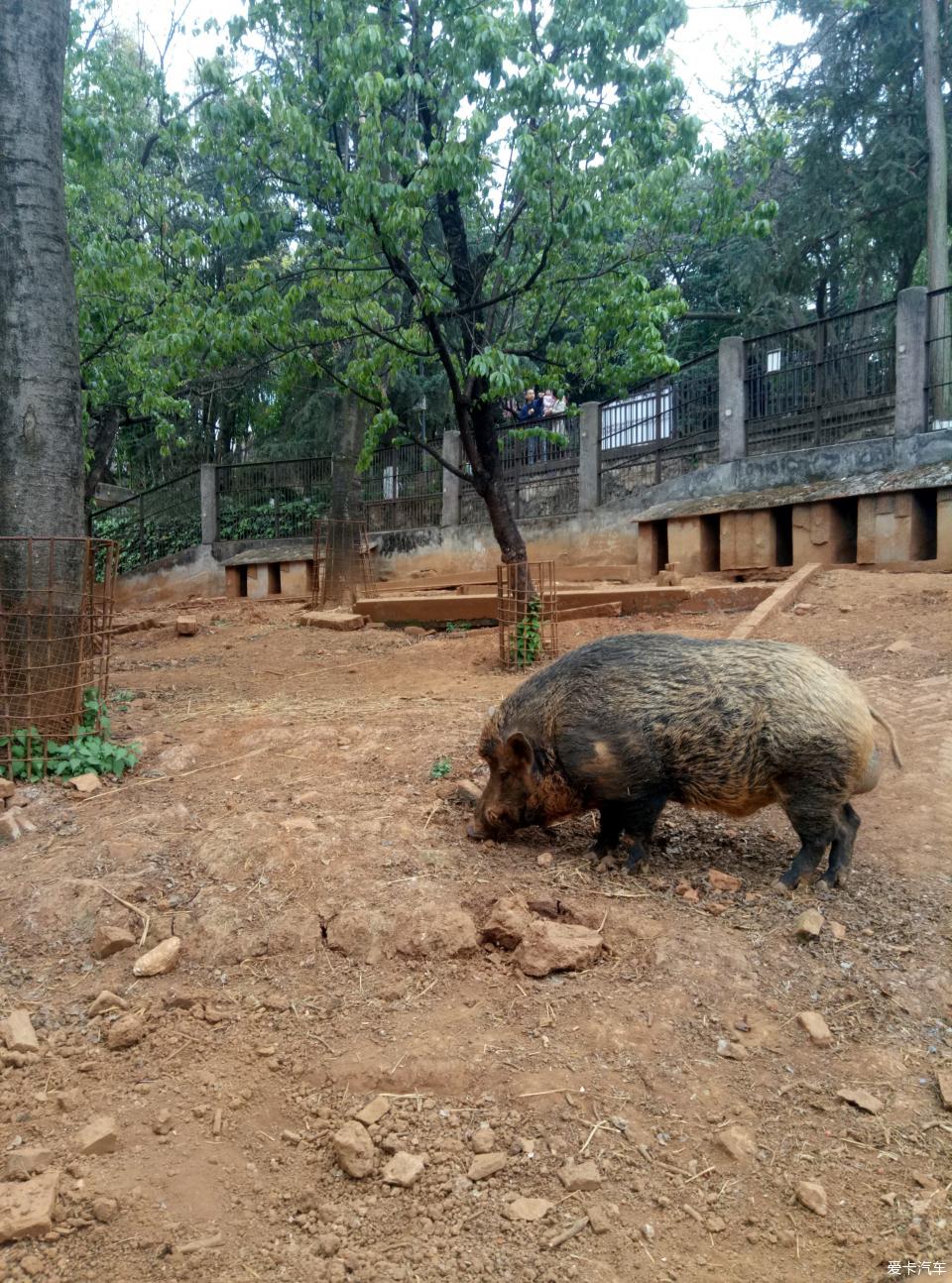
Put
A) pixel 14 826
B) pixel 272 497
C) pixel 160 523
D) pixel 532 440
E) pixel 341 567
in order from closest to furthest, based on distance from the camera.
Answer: pixel 14 826
pixel 341 567
pixel 532 440
pixel 272 497
pixel 160 523

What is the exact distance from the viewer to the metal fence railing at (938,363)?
10453 mm

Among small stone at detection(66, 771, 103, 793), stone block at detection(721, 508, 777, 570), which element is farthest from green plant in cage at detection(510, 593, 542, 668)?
small stone at detection(66, 771, 103, 793)

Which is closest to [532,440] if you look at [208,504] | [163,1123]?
[208,504]

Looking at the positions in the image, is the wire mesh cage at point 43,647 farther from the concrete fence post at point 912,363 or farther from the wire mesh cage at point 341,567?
the concrete fence post at point 912,363

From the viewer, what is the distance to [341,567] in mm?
14594

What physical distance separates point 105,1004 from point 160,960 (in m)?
0.24

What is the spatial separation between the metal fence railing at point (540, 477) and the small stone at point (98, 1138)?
13.2 m

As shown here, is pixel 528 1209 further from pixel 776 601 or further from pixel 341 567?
pixel 341 567

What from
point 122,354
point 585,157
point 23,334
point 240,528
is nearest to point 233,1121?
point 23,334

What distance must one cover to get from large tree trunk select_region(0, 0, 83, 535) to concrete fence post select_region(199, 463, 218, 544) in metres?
14.2

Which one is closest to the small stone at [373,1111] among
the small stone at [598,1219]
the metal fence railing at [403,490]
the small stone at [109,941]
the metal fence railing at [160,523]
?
the small stone at [598,1219]

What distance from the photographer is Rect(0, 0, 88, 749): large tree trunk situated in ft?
16.4

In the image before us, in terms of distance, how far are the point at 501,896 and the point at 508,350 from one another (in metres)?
6.37

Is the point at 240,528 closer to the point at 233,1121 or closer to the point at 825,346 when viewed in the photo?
the point at 825,346
